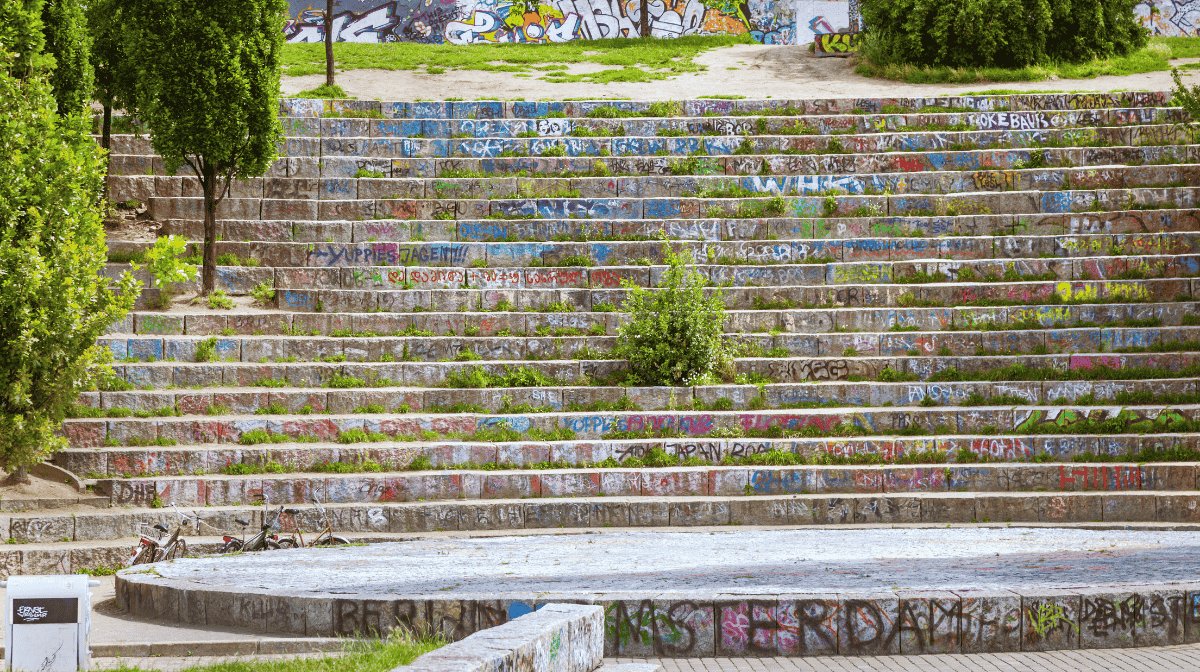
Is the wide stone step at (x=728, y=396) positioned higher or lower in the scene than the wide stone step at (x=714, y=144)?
lower

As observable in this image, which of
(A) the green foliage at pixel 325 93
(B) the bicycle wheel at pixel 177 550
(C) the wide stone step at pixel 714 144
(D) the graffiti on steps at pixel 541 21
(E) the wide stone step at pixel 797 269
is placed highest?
(D) the graffiti on steps at pixel 541 21

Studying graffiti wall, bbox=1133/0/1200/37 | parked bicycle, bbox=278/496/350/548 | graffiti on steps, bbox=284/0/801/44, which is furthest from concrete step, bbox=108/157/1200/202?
graffiti wall, bbox=1133/0/1200/37

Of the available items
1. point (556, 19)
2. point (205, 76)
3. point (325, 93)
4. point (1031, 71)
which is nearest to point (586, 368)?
point (205, 76)

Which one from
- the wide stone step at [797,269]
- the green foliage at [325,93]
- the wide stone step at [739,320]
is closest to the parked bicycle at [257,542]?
the wide stone step at [739,320]

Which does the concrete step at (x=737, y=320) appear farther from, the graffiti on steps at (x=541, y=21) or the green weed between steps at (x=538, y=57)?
the graffiti on steps at (x=541, y=21)

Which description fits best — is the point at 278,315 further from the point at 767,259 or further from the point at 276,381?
the point at 767,259

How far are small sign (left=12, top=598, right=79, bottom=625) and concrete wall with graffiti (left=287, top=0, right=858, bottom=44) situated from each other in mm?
31410

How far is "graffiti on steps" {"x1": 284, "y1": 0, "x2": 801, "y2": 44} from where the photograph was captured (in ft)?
117

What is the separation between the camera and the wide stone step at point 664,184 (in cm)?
1769

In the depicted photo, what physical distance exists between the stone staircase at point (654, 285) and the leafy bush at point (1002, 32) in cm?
489

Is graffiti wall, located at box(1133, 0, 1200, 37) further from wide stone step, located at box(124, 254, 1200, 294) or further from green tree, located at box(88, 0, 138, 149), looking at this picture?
green tree, located at box(88, 0, 138, 149)

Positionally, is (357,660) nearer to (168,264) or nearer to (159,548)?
(159,548)

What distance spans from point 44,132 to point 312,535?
564 centimetres

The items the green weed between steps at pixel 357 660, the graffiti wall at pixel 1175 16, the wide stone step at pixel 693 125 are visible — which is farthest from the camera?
the graffiti wall at pixel 1175 16
